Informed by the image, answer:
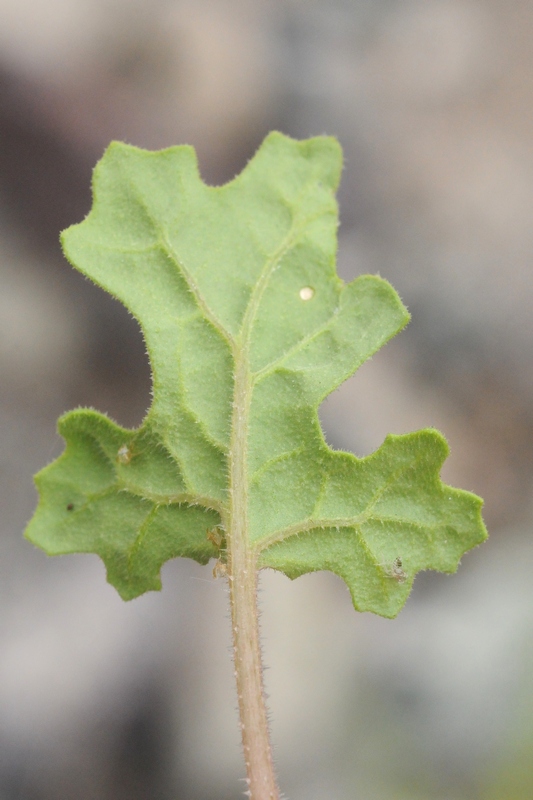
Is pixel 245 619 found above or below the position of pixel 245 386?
below

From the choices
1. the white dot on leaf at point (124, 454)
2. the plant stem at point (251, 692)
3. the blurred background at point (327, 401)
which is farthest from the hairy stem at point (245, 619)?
the blurred background at point (327, 401)

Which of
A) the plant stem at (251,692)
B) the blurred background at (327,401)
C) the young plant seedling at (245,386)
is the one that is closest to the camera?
the plant stem at (251,692)

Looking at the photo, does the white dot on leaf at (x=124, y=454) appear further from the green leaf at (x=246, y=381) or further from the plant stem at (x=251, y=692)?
the plant stem at (x=251, y=692)

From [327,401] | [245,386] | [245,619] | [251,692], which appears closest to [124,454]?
[245,386]

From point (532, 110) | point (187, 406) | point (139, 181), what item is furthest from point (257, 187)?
point (532, 110)

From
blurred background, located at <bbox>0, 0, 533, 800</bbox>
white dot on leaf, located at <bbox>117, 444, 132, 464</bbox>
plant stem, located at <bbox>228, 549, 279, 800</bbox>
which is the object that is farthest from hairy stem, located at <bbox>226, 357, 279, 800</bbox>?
blurred background, located at <bbox>0, 0, 533, 800</bbox>

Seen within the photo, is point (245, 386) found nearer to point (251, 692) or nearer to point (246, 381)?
point (246, 381)

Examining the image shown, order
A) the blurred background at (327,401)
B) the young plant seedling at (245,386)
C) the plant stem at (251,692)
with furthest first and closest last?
the blurred background at (327,401) → the young plant seedling at (245,386) → the plant stem at (251,692)
